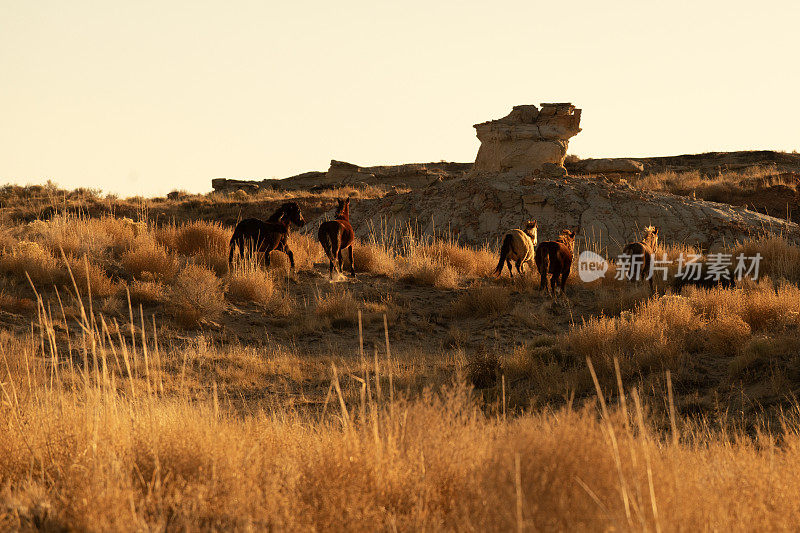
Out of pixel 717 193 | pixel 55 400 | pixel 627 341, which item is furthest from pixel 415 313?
pixel 717 193

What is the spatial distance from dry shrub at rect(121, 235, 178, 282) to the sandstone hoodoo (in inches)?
A: 803

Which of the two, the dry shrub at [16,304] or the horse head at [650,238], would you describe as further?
the horse head at [650,238]

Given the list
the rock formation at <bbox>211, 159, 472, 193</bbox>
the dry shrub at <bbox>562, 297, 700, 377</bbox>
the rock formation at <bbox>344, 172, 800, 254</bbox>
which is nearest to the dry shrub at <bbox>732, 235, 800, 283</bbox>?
the rock formation at <bbox>344, 172, 800, 254</bbox>

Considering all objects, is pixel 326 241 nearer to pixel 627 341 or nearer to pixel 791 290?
pixel 627 341

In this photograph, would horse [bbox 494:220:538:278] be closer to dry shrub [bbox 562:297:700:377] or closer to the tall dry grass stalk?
dry shrub [bbox 562:297:700:377]

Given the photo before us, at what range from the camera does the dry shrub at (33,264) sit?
496 inches

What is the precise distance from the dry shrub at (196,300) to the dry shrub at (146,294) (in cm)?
19

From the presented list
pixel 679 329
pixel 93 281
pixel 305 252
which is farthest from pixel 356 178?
pixel 679 329

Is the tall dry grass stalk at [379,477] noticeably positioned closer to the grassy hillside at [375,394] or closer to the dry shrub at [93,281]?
the grassy hillside at [375,394]

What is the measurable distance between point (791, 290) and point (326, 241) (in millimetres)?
8403

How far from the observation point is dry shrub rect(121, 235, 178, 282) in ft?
45.6

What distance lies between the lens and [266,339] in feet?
39.3

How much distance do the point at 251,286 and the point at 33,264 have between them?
11.8ft

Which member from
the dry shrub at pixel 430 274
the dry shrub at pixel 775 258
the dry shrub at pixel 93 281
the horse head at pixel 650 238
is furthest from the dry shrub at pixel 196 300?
the dry shrub at pixel 775 258
